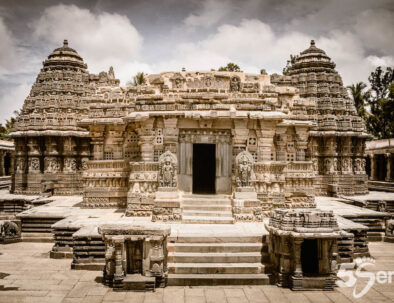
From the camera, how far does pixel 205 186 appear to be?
13914mm

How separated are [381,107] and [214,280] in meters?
28.9

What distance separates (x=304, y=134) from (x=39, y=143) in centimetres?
1533

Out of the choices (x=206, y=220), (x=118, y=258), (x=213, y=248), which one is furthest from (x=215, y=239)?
(x=118, y=258)

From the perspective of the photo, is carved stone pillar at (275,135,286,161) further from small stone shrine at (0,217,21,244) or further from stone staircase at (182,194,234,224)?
small stone shrine at (0,217,21,244)

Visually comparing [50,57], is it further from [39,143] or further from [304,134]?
[304,134]

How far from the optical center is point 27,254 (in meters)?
9.38

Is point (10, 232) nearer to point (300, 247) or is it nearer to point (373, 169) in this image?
point (300, 247)

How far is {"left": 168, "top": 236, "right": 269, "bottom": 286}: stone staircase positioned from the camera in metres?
7.07

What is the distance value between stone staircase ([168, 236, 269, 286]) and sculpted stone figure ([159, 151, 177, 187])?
2309 mm

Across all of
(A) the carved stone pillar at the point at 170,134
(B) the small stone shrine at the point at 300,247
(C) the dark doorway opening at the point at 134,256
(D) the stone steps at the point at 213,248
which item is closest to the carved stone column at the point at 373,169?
(A) the carved stone pillar at the point at 170,134

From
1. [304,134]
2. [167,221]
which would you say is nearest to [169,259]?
[167,221]

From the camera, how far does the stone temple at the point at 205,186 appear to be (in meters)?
6.98

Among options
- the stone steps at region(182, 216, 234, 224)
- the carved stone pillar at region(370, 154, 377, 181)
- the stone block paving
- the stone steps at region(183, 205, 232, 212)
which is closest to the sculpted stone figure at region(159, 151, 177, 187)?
the stone steps at region(183, 205, 232, 212)

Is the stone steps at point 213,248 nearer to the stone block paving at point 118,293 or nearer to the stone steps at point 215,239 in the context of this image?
the stone steps at point 215,239
